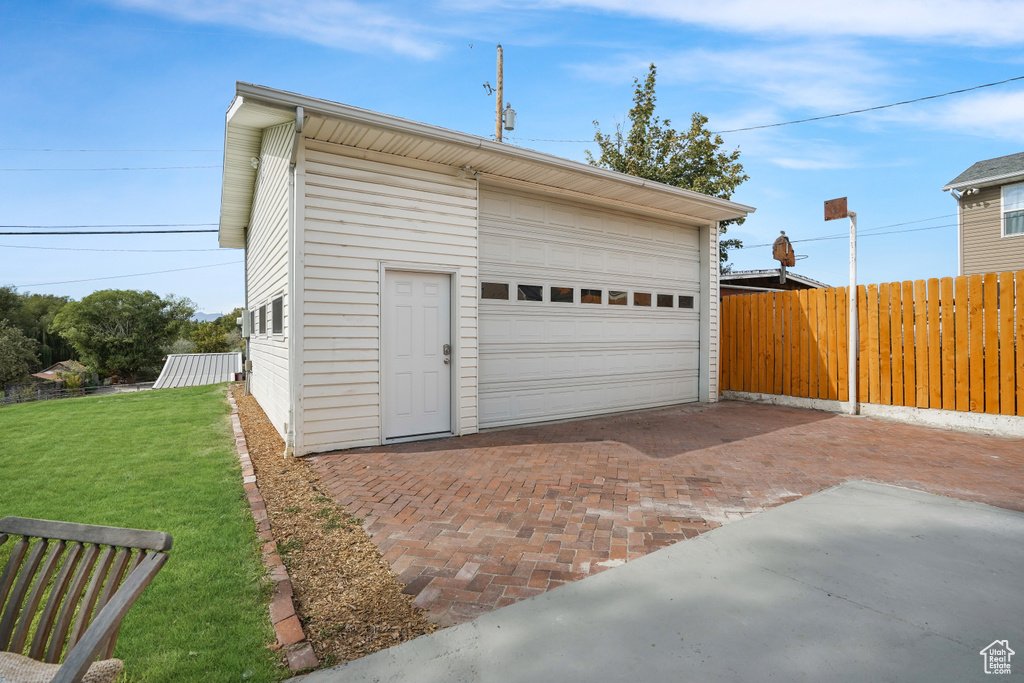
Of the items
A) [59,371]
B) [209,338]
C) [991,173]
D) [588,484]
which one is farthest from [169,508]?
[209,338]

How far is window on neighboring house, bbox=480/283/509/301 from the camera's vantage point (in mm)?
7160

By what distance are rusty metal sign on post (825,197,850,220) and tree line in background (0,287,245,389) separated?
177 ft

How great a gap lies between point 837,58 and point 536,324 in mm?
8348

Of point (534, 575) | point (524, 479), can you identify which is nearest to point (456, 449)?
point (524, 479)

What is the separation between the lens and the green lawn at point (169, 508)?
216cm

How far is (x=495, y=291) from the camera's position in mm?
7285

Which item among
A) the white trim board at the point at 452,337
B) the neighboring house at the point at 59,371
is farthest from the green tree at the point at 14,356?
the white trim board at the point at 452,337

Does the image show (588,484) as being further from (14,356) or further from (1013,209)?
(14,356)

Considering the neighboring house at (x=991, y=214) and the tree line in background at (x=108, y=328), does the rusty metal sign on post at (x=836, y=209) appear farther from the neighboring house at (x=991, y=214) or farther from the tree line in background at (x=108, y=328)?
the tree line in background at (x=108, y=328)

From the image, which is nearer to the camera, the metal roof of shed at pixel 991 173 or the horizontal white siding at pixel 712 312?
the horizontal white siding at pixel 712 312

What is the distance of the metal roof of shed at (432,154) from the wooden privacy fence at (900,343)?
2302 mm

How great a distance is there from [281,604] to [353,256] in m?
4.15

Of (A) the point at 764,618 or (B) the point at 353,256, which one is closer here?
(A) the point at 764,618

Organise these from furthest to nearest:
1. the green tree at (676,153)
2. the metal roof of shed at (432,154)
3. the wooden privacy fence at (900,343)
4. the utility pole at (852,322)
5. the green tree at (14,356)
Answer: the green tree at (14,356)
the green tree at (676,153)
the utility pole at (852,322)
the wooden privacy fence at (900,343)
the metal roof of shed at (432,154)
